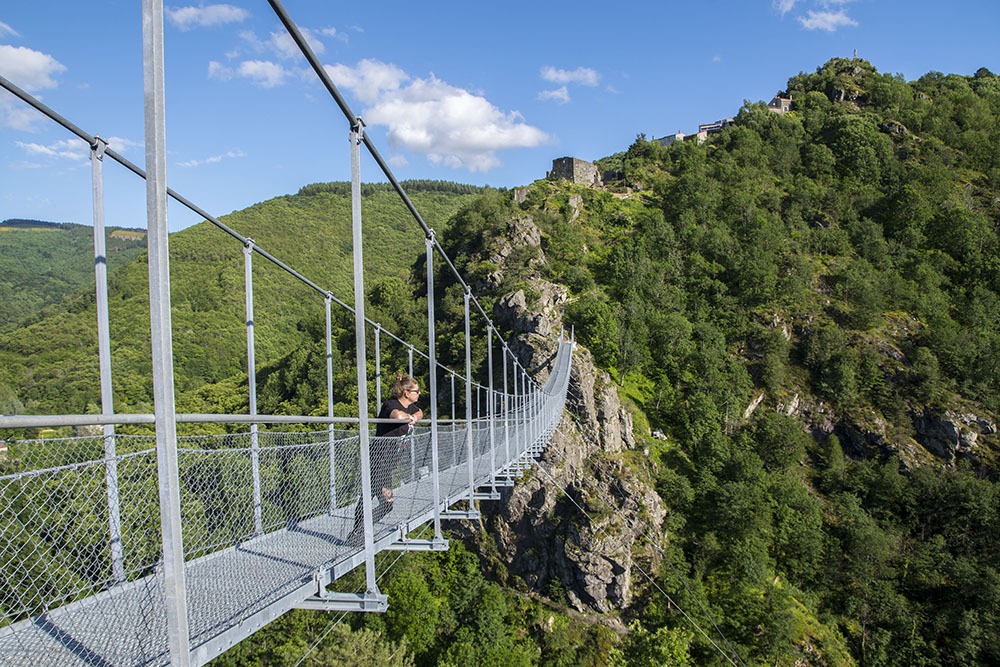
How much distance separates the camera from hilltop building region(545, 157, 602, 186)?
131ft

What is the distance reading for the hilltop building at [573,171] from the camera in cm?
3988

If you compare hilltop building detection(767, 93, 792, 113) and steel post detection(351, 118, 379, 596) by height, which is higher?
hilltop building detection(767, 93, 792, 113)

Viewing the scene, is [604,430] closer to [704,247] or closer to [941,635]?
[941,635]

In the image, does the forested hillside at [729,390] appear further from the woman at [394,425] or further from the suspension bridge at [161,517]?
the suspension bridge at [161,517]

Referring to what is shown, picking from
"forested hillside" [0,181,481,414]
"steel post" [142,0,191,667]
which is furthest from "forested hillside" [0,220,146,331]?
"steel post" [142,0,191,667]

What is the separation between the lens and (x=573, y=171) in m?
39.8

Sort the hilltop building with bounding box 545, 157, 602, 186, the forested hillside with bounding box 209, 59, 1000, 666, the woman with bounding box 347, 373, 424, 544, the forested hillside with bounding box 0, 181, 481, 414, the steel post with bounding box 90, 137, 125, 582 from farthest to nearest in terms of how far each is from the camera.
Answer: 1. the hilltop building with bounding box 545, 157, 602, 186
2. the forested hillside with bounding box 209, 59, 1000, 666
3. the forested hillside with bounding box 0, 181, 481, 414
4. the woman with bounding box 347, 373, 424, 544
5. the steel post with bounding box 90, 137, 125, 582

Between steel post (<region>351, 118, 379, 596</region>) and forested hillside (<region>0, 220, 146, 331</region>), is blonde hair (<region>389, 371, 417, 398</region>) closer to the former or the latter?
steel post (<region>351, 118, 379, 596</region>)

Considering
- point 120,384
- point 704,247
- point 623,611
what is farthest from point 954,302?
point 120,384

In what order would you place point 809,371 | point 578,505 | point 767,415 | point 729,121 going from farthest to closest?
point 729,121, point 809,371, point 767,415, point 578,505

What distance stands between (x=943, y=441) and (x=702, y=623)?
50.2 ft

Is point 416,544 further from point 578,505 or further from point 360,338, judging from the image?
point 578,505

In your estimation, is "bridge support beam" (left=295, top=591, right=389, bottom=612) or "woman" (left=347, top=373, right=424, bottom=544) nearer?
"bridge support beam" (left=295, top=591, right=389, bottom=612)

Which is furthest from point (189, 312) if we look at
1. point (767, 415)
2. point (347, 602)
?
point (767, 415)
